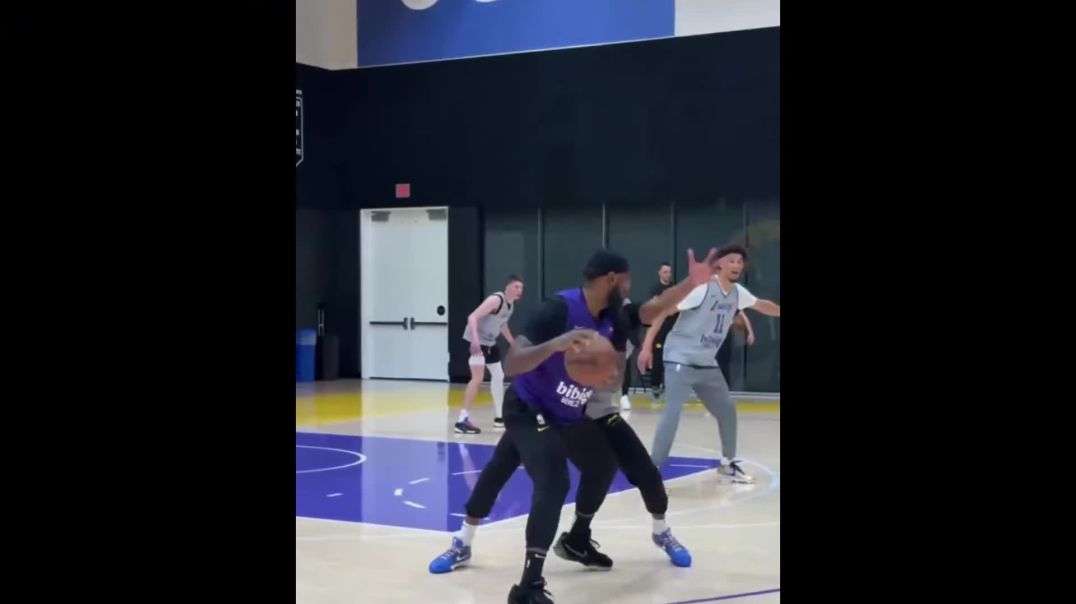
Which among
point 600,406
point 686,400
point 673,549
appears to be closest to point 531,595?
point 600,406

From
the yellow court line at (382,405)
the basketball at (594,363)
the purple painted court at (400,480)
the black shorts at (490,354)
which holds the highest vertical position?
the basketball at (594,363)

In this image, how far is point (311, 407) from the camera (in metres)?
16.8

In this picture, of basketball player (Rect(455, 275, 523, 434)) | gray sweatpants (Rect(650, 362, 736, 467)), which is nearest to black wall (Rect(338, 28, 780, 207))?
basketball player (Rect(455, 275, 523, 434))

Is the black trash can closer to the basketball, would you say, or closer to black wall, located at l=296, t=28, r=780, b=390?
black wall, located at l=296, t=28, r=780, b=390

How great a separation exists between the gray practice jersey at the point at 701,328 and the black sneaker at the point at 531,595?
4184mm

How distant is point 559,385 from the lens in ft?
19.9

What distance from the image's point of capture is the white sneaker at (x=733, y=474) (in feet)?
33.1

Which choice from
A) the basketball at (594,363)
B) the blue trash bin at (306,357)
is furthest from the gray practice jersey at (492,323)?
the blue trash bin at (306,357)

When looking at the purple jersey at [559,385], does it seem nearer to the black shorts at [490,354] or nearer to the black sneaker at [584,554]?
the black sneaker at [584,554]

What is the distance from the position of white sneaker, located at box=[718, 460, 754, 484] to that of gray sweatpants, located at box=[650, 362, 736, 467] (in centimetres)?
9

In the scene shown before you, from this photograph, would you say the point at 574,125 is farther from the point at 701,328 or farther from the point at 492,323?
the point at 701,328
